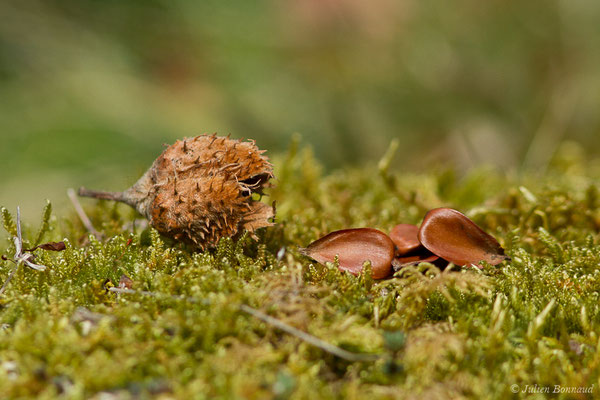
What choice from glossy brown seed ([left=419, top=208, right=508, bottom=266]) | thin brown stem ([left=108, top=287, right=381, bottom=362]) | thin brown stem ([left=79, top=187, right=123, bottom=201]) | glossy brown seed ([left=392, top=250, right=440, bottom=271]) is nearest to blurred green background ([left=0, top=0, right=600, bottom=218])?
thin brown stem ([left=79, top=187, right=123, bottom=201])

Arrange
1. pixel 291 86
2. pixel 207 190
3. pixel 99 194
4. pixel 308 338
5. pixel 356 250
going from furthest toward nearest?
pixel 291 86 → pixel 99 194 → pixel 356 250 → pixel 207 190 → pixel 308 338

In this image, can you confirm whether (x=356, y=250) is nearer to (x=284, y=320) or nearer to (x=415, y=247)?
(x=415, y=247)

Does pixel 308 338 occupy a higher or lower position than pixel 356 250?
lower

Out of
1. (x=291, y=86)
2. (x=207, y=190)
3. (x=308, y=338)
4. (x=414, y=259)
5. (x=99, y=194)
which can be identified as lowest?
(x=308, y=338)

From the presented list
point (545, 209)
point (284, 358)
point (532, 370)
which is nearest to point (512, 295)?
point (532, 370)

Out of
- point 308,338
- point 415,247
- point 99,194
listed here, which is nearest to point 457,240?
point 415,247

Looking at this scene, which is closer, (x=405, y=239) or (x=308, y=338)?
(x=308, y=338)

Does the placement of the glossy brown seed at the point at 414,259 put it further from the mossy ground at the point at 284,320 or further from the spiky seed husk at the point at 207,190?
the spiky seed husk at the point at 207,190
